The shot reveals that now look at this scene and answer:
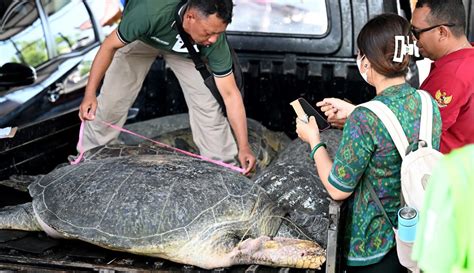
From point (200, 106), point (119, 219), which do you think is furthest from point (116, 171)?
point (200, 106)

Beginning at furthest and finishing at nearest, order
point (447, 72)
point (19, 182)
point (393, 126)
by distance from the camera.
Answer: point (19, 182) → point (447, 72) → point (393, 126)

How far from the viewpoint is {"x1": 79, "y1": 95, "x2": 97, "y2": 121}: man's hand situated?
4.16 meters

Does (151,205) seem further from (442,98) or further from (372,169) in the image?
(442,98)

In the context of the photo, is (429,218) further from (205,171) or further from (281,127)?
(281,127)

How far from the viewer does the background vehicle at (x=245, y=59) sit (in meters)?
4.71

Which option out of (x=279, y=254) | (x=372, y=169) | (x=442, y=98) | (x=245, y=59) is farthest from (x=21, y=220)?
(x=245, y=59)

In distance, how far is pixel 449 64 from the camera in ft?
11.1

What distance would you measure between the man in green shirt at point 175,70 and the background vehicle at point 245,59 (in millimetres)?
277

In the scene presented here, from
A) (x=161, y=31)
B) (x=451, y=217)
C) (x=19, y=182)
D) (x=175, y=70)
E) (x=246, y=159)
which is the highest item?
(x=451, y=217)

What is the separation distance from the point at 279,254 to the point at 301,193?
663 millimetres

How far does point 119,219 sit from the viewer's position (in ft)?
10.5

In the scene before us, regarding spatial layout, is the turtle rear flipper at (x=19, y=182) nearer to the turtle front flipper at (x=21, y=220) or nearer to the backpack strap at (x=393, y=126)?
the turtle front flipper at (x=21, y=220)

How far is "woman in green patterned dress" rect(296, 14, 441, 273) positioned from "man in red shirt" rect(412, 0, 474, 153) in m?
0.48

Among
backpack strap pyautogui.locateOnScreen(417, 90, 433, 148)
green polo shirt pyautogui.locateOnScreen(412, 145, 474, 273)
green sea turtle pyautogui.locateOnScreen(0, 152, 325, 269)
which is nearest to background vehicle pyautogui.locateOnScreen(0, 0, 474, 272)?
green sea turtle pyautogui.locateOnScreen(0, 152, 325, 269)
